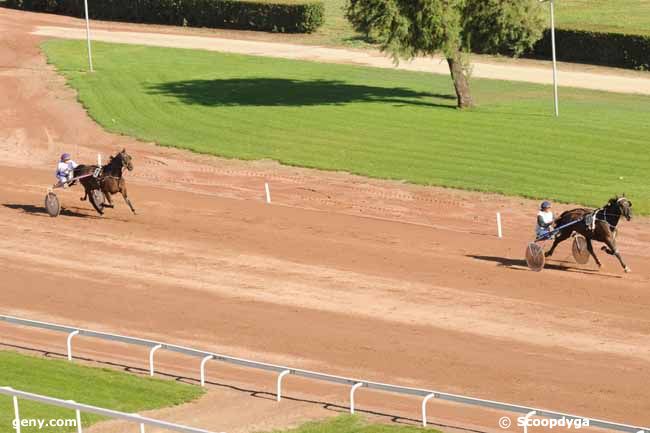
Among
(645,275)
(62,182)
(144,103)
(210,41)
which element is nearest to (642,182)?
(645,275)

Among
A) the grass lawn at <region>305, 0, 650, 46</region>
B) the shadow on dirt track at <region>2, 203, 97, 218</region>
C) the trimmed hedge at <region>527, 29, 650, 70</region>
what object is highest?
the grass lawn at <region>305, 0, 650, 46</region>

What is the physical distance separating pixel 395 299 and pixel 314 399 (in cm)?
592

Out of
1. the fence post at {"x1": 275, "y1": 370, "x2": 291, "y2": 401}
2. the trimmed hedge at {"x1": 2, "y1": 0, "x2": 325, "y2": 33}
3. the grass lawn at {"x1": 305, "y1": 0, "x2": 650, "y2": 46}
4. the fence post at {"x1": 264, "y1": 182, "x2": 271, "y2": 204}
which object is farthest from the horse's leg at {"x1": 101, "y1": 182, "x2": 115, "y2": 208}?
the trimmed hedge at {"x1": 2, "y1": 0, "x2": 325, "y2": 33}

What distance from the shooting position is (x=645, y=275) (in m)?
26.8

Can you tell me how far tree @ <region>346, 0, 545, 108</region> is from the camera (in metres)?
43.2

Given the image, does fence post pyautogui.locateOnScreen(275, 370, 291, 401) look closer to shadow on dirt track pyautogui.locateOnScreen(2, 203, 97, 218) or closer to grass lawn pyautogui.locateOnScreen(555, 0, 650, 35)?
shadow on dirt track pyautogui.locateOnScreen(2, 203, 97, 218)

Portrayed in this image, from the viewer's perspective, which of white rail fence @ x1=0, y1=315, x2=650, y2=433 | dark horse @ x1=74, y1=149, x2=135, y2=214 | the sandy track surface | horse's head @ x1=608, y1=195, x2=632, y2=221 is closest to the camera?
white rail fence @ x1=0, y1=315, x2=650, y2=433

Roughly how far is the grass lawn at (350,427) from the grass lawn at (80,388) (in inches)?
89.4

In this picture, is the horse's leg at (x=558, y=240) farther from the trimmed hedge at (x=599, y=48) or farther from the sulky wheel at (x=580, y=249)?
the trimmed hedge at (x=599, y=48)

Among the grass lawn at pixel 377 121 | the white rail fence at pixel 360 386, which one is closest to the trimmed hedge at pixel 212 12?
the grass lawn at pixel 377 121

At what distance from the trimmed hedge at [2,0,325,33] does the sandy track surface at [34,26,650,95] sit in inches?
93.7

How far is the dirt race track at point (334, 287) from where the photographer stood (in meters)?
20.9

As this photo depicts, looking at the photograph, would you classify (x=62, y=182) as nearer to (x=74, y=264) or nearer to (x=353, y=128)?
(x=74, y=264)

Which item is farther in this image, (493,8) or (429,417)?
(493,8)
